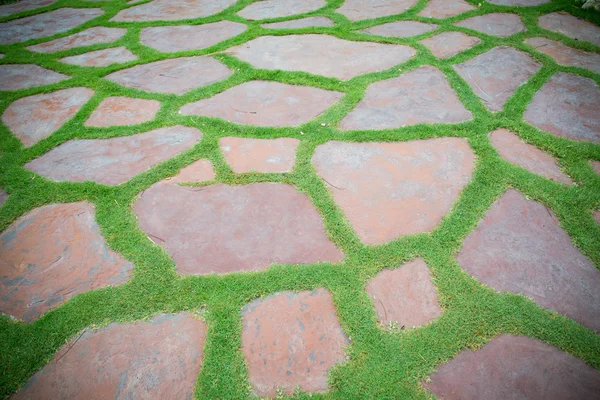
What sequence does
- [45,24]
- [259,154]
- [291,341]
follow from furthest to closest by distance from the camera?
[45,24] < [259,154] < [291,341]

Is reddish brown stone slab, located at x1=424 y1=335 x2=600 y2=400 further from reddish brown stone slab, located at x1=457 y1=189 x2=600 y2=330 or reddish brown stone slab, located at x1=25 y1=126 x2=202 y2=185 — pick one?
reddish brown stone slab, located at x1=25 y1=126 x2=202 y2=185

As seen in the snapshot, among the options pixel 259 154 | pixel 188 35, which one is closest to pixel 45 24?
pixel 188 35

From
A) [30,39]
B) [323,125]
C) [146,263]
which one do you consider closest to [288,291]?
[146,263]

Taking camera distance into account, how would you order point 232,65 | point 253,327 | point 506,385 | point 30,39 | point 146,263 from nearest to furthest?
point 506,385, point 253,327, point 146,263, point 232,65, point 30,39

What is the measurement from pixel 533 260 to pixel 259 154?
1218mm

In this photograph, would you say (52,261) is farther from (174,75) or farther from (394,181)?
(174,75)

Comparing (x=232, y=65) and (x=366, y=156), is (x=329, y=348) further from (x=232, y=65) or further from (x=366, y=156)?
(x=232, y=65)

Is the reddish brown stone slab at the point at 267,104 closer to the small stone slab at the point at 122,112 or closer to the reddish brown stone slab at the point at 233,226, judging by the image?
the small stone slab at the point at 122,112

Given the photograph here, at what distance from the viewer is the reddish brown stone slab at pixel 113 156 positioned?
1676 mm

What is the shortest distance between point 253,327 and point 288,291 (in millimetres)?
166

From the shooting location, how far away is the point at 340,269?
1.25 metres

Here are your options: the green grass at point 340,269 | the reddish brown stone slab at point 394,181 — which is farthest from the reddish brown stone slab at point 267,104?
the reddish brown stone slab at point 394,181

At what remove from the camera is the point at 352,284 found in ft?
3.96

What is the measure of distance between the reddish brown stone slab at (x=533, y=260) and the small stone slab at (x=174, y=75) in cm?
183
